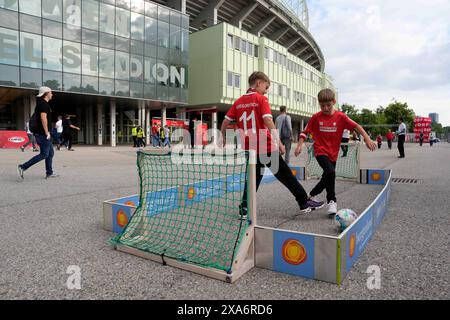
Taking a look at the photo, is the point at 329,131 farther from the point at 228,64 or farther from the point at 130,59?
the point at 228,64

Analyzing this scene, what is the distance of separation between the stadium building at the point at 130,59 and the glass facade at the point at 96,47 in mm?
69

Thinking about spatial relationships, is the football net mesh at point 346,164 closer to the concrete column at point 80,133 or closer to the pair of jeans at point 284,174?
the pair of jeans at point 284,174

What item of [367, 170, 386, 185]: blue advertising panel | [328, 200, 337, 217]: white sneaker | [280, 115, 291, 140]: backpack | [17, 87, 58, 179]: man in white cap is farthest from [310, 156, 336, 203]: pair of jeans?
[17, 87, 58, 179]: man in white cap

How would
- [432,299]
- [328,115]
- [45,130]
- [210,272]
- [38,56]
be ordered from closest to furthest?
[432,299] < [210,272] < [328,115] < [45,130] < [38,56]

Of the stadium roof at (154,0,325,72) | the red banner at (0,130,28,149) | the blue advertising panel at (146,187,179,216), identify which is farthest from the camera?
the stadium roof at (154,0,325,72)

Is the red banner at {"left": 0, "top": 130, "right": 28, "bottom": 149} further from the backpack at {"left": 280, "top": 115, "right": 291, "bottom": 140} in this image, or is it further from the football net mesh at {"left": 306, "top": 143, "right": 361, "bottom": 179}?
the football net mesh at {"left": 306, "top": 143, "right": 361, "bottom": 179}

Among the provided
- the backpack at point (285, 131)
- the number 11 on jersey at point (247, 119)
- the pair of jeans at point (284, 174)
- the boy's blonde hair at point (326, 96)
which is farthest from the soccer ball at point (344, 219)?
the backpack at point (285, 131)

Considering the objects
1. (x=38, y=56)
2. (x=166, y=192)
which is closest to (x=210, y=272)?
(x=166, y=192)

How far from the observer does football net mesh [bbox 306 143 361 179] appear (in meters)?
8.27

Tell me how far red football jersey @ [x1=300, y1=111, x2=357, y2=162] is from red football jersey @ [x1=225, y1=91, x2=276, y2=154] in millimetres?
901

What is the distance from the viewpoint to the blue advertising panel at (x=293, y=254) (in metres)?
2.44

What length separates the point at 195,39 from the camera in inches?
1448
